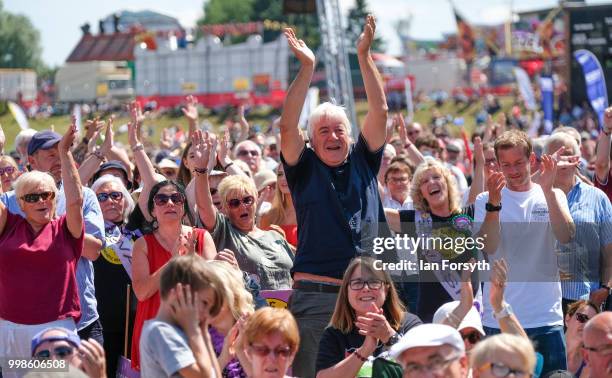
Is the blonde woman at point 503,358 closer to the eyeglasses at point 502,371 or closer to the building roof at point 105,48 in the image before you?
the eyeglasses at point 502,371

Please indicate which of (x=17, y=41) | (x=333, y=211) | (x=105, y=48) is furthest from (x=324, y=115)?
(x=17, y=41)

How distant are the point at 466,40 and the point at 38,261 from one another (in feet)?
282

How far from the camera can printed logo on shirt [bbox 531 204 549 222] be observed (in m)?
6.70

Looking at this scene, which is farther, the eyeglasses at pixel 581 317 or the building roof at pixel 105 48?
the building roof at pixel 105 48

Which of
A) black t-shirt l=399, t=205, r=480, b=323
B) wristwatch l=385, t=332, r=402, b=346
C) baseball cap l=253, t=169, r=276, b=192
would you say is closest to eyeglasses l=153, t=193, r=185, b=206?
black t-shirt l=399, t=205, r=480, b=323

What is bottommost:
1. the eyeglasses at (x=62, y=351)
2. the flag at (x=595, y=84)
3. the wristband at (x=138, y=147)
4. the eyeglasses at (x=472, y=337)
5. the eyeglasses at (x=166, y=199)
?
the eyeglasses at (x=472, y=337)

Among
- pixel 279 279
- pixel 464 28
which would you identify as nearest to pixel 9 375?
pixel 279 279

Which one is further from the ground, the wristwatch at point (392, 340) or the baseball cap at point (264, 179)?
the baseball cap at point (264, 179)

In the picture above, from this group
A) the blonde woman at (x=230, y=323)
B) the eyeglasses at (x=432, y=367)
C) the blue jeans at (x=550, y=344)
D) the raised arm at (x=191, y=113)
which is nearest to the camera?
the eyeglasses at (x=432, y=367)

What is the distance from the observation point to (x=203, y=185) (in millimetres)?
6953

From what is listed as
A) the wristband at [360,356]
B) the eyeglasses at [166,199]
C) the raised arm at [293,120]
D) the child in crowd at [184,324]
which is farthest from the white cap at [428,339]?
the eyeglasses at [166,199]

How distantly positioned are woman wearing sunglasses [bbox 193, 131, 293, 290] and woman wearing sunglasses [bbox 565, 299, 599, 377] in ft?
5.49

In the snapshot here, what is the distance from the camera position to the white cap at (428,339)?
15.4ft

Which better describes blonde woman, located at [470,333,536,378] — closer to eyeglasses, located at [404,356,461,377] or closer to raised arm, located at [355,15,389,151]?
eyeglasses, located at [404,356,461,377]
